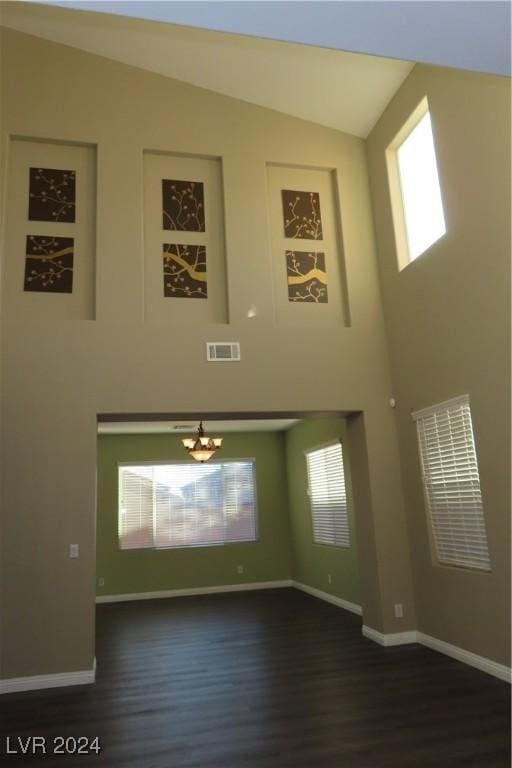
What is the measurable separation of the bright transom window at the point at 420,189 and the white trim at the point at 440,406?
1516 millimetres

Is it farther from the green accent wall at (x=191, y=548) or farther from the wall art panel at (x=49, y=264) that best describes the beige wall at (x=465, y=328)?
the green accent wall at (x=191, y=548)

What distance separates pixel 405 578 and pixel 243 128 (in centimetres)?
503

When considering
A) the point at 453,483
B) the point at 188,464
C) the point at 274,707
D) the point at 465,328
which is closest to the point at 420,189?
the point at 465,328

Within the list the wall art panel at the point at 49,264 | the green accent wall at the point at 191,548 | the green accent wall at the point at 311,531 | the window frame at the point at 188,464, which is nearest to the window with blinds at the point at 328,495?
A: the green accent wall at the point at 311,531

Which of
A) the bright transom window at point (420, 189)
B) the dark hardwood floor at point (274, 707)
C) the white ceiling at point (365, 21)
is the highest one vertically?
the bright transom window at point (420, 189)

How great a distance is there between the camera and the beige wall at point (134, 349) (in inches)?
189

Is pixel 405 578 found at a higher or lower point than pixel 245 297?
lower

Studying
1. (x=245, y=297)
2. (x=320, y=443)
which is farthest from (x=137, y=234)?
(x=320, y=443)

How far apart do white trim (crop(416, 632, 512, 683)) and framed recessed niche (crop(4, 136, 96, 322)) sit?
4408 mm

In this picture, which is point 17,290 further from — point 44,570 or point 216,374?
point 44,570

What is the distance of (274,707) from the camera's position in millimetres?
3920

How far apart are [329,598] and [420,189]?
564 cm

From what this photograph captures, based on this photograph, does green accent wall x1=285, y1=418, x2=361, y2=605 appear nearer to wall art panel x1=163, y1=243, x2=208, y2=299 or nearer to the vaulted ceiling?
wall art panel x1=163, y1=243, x2=208, y2=299

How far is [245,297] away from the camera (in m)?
5.65
